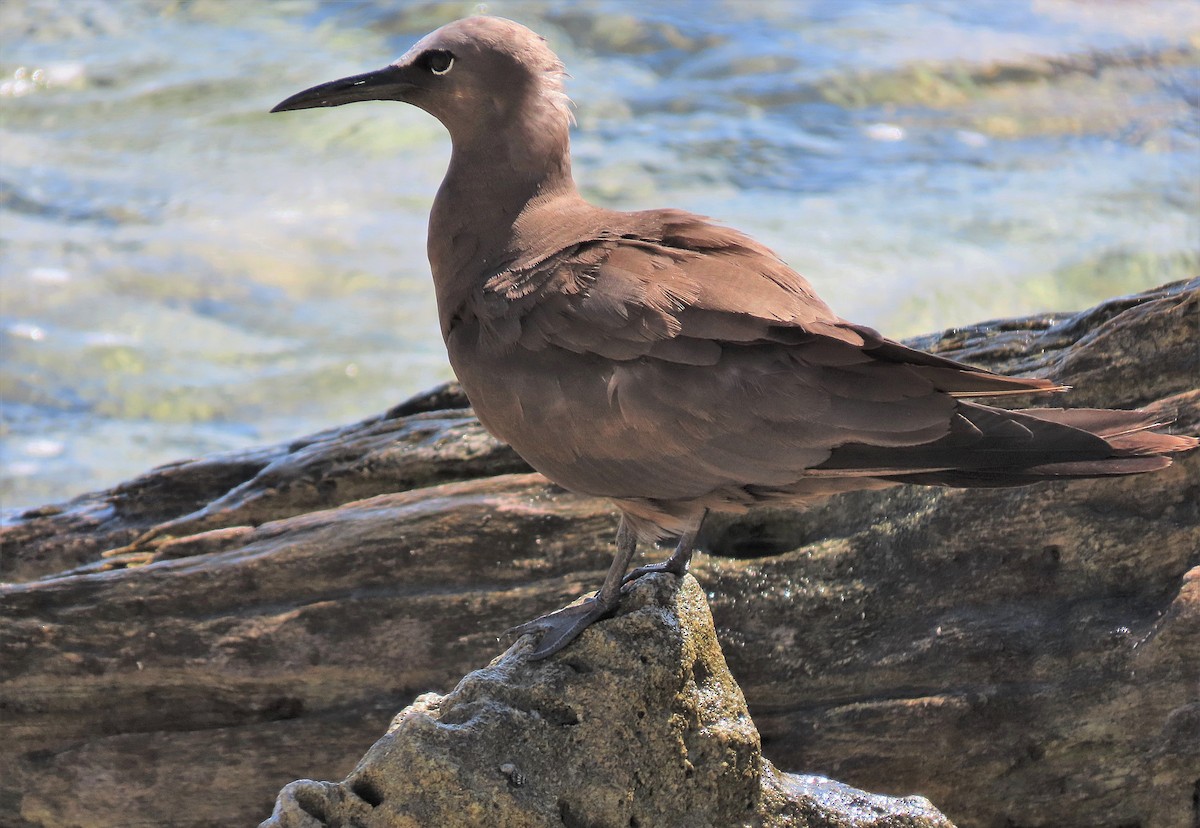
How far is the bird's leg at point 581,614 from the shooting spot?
3818mm

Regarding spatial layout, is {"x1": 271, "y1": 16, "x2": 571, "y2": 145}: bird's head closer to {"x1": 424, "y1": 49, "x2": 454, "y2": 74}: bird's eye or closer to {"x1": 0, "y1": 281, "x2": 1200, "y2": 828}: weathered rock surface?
{"x1": 424, "y1": 49, "x2": 454, "y2": 74}: bird's eye

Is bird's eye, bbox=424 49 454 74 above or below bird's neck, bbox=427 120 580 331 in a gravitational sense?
above

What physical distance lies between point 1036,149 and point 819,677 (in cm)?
1036

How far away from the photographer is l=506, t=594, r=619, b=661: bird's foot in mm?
3799

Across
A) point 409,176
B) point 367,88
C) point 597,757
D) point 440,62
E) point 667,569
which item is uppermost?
point 440,62

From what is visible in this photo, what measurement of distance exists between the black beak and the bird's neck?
282mm

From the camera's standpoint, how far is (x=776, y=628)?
15.8ft

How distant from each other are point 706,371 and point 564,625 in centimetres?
84

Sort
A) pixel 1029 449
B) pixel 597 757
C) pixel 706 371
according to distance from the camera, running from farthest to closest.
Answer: pixel 706 371 → pixel 597 757 → pixel 1029 449

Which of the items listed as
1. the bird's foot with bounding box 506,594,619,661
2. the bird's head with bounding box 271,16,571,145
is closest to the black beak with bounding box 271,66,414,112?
the bird's head with bounding box 271,16,571,145

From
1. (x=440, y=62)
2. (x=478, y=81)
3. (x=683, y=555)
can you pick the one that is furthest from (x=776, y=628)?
(x=440, y=62)

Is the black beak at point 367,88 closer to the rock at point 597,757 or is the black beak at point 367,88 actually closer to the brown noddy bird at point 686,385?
the brown noddy bird at point 686,385

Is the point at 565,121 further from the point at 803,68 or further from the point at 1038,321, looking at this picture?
the point at 803,68

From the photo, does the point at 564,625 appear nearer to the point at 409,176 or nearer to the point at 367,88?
the point at 367,88
